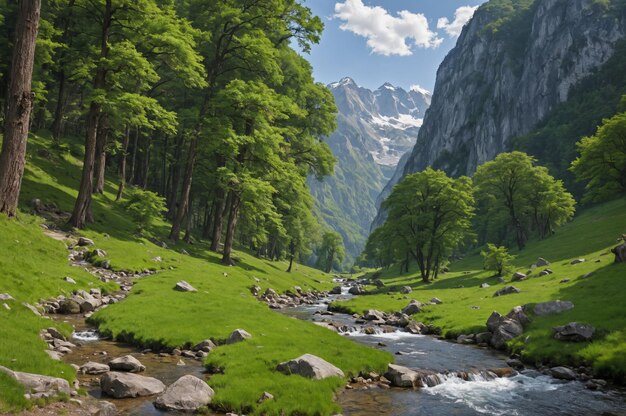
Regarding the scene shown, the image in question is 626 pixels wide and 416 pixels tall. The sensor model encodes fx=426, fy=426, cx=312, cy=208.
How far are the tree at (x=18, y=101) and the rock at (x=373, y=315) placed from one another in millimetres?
27883

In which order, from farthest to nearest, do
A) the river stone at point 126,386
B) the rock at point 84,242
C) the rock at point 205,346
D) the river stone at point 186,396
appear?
the rock at point 84,242 < the rock at point 205,346 < the river stone at point 126,386 < the river stone at point 186,396

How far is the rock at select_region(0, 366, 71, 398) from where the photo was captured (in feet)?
35.0

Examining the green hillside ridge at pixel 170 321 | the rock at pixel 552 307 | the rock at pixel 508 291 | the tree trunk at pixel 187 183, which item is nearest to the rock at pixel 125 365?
the green hillside ridge at pixel 170 321

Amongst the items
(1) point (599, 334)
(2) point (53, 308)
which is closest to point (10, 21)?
(2) point (53, 308)

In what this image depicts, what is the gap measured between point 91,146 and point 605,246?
2458 inches

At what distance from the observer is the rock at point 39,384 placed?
10.7m

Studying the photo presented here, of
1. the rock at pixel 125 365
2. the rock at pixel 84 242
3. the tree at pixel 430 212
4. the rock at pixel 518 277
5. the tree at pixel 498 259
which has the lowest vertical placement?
the rock at pixel 125 365

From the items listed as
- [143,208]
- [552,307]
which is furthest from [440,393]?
[143,208]

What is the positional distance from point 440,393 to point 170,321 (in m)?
13.3

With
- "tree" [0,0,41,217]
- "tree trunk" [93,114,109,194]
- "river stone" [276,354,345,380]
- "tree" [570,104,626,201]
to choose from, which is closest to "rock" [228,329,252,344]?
"river stone" [276,354,345,380]

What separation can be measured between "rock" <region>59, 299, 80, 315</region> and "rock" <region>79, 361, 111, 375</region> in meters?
8.53

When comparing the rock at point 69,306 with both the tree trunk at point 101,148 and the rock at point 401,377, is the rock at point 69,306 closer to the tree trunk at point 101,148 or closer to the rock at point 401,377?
the rock at point 401,377

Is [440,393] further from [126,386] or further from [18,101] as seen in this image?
[18,101]

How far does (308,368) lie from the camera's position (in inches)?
625
